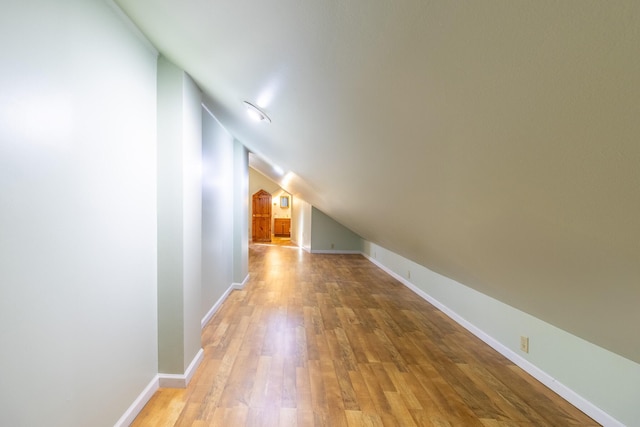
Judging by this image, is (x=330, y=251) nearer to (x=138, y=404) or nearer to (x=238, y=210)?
(x=238, y=210)

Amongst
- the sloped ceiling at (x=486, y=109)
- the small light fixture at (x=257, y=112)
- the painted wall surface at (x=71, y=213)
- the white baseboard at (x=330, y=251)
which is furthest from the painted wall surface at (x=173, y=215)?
the white baseboard at (x=330, y=251)

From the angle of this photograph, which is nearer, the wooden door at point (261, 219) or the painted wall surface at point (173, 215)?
the painted wall surface at point (173, 215)

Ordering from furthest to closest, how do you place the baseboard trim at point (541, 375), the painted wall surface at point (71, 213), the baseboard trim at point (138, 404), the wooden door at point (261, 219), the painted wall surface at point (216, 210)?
1. the wooden door at point (261, 219)
2. the painted wall surface at point (216, 210)
3. the baseboard trim at point (541, 375)
4. the baseboard trim at point (138, 404)
5. the painted wall surface at point (71, 213)

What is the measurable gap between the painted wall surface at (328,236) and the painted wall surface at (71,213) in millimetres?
6667

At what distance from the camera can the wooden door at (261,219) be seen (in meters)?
11.7

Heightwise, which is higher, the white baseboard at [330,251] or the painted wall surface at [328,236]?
the painted wall surface at [328,236]

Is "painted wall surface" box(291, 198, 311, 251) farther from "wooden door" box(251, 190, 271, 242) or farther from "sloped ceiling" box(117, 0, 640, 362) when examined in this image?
"sloped ceiling" box(117, 0, 640, 362)

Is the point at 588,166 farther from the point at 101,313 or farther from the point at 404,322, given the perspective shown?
the point at 404,322

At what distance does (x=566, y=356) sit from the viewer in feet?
6.98

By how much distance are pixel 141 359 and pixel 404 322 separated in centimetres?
259

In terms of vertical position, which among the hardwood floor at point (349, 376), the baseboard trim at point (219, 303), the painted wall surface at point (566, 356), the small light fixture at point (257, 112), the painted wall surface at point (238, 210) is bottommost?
the hardwood floor at point (349, 376)

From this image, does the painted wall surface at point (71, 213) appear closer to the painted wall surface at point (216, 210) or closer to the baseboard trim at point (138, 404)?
the baseboard trim at point (138, 404)

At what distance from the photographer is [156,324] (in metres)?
2.13

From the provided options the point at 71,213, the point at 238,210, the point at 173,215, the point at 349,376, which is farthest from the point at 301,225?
the point at 71,213
